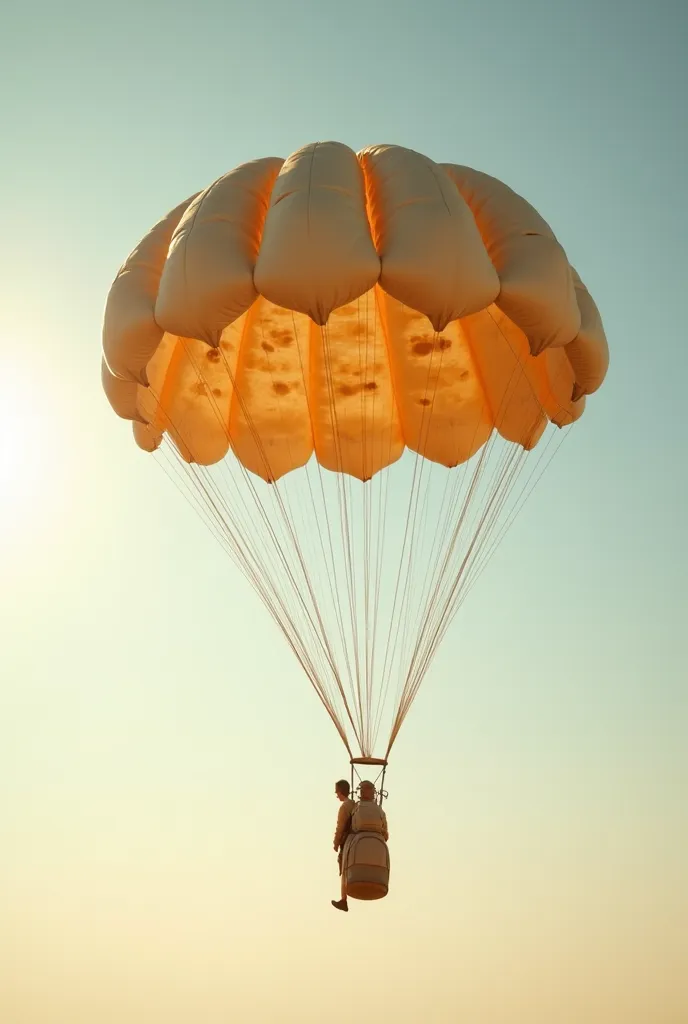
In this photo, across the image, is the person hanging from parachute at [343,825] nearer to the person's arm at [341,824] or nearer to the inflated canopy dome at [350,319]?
the person's arm at [341,824]

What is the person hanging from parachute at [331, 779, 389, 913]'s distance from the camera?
12.3 metres

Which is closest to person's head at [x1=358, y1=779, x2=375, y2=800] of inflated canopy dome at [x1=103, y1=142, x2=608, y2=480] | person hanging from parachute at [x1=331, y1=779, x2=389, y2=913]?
person hanging from parachute at [x1=331, y1=779, x2=389, y2=913]

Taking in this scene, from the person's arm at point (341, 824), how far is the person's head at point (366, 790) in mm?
254

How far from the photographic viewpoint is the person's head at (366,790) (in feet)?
42.3

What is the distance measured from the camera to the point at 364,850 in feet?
40.5

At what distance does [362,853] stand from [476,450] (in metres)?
6.03

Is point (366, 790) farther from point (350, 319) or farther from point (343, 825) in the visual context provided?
point (350, 319)

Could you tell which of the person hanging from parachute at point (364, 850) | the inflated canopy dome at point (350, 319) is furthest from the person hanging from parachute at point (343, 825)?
the inflated canopy dome at point (350, 319)

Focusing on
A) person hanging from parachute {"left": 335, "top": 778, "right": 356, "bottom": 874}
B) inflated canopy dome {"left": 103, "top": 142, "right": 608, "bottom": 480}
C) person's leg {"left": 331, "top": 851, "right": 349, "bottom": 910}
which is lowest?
person's leg {"left": 331, "top": 851, "right": 349, "bottom": 910}

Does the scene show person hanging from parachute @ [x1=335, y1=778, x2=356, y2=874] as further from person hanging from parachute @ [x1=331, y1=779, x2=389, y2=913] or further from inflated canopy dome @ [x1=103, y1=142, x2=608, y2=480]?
inflated canopy dome @ [x1=103, y1=142, x2=608, y2=480]

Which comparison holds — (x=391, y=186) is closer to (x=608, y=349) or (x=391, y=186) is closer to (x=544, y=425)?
(x=608, y=349)

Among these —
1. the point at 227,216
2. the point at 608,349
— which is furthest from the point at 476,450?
the point at 227,216

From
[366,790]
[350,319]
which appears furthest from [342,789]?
[350,319]

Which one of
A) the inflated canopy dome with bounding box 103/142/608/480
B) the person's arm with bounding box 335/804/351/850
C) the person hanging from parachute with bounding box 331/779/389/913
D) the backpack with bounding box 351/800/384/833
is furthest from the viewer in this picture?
the person's arm with bounding box 335/804/351/850
